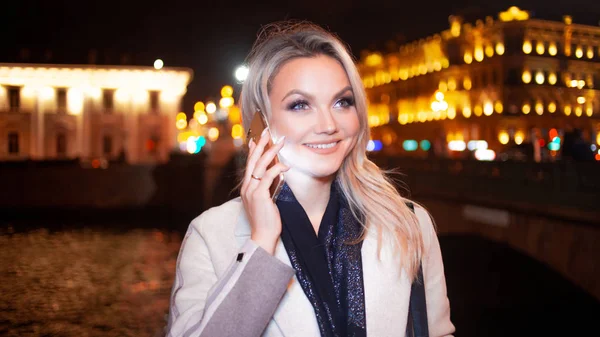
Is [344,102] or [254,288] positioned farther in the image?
[344,102]

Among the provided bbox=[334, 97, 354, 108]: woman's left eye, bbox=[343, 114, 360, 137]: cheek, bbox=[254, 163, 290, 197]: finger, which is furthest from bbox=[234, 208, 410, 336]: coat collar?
bbox=[334, 97, 354, 108]: woman's left eye

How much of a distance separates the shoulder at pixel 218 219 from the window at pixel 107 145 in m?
49.4

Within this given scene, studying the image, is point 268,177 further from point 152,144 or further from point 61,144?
point 152,144

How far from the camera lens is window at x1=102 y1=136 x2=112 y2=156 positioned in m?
49.6

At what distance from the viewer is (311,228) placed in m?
2.30

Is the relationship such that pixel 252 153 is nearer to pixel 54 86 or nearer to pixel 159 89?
pixel 54 86

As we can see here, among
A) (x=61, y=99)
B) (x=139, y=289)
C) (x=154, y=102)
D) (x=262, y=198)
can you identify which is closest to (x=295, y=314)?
(x=262, y=198)

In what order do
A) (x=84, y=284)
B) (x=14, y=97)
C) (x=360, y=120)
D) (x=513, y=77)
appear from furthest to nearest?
1. (x=84, y=284)
2. (x=14, y=97)
3. (x=513, y=77)
4. (x=360, y=120)

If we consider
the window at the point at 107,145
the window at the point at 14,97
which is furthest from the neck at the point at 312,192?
the window at the point at 107,145

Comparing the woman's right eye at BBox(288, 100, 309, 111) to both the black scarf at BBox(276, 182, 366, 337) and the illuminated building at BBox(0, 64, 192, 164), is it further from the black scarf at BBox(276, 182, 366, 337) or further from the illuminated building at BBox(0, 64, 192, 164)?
the illuminated building at BBox(0, 64, 192, 164)

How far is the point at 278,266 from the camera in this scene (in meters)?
1.96

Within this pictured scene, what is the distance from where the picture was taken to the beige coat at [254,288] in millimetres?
1939

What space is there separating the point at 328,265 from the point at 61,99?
3648cm

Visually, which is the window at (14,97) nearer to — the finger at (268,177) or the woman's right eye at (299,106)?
the woman's right eye at (299,106)
